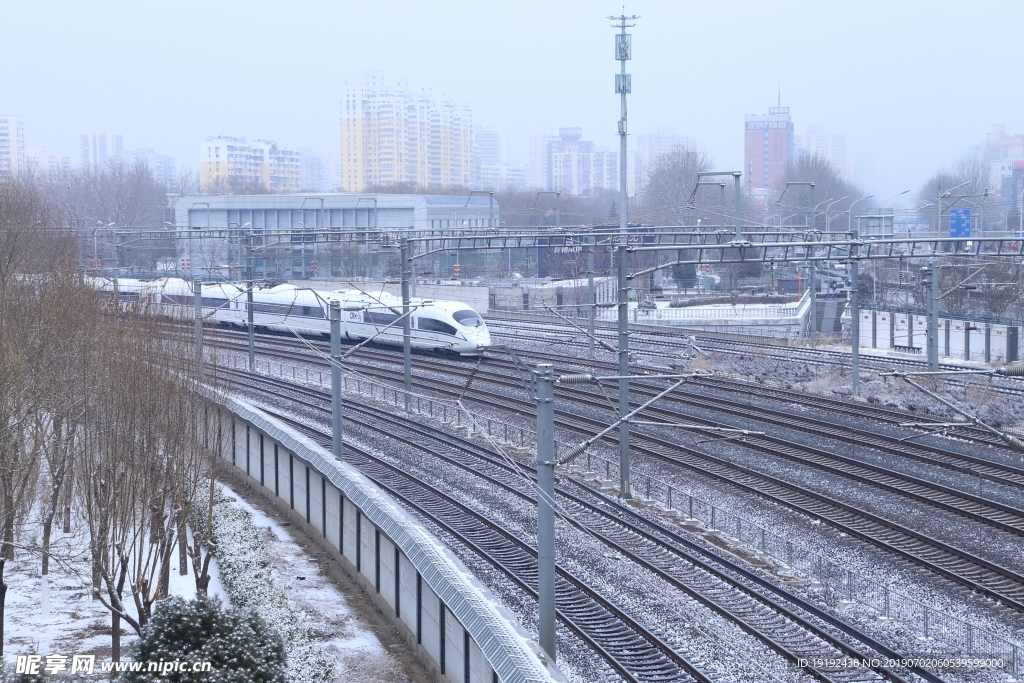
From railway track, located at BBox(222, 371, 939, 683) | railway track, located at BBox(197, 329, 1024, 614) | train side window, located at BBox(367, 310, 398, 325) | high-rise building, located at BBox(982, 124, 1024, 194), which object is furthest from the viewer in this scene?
high-rise building, located at BBox(982, 124, 1024, 194)

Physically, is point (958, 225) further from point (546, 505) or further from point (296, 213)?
point (296, 213)

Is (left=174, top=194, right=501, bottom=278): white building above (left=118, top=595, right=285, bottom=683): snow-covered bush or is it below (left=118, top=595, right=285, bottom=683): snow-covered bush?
above

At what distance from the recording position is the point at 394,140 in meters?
179

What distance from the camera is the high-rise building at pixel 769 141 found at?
18325 cm

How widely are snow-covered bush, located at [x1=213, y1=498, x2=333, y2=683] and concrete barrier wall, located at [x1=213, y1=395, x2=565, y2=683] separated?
1181 mm

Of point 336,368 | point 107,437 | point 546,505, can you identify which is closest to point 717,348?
point 336,368

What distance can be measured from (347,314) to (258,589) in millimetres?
21841

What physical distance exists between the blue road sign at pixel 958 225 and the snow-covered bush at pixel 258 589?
103 feet

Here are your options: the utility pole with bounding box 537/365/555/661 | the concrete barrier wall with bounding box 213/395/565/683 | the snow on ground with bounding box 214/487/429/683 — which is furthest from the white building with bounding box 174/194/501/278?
the utility pole with bounding box 537/365/555/661

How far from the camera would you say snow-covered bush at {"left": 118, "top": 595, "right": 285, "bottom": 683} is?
33.8ft

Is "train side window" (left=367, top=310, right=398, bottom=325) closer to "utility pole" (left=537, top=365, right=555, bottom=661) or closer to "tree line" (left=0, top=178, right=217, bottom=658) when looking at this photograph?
"tree line" (left=0, top=178, right=217, bottom=658)

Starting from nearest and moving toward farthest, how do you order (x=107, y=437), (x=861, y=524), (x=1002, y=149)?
(x=107, y=437)
(x=861, y=524)
(x=1002, y=149)

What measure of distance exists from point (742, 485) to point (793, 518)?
5.59 feet

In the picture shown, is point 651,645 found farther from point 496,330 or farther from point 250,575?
point 496,330
